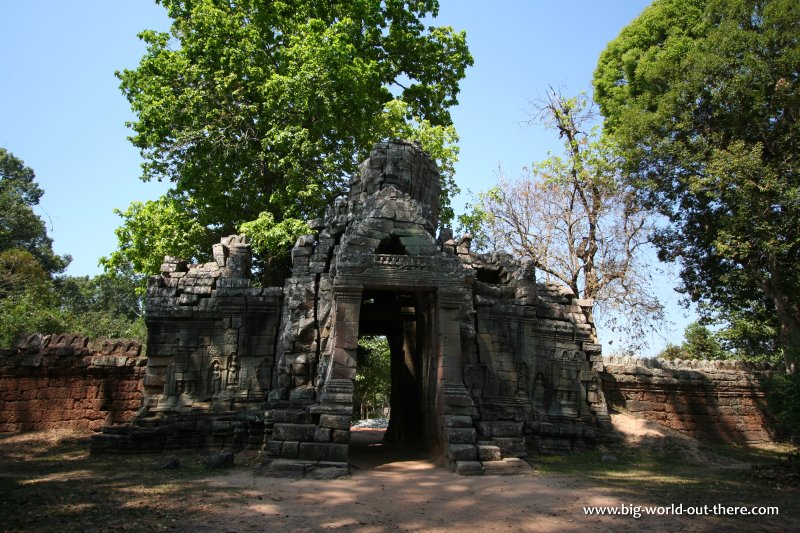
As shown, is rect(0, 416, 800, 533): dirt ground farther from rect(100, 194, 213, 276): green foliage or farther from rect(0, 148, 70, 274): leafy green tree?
rect(0, 148, 70, 274): leafy green tree

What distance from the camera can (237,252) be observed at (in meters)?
13.5

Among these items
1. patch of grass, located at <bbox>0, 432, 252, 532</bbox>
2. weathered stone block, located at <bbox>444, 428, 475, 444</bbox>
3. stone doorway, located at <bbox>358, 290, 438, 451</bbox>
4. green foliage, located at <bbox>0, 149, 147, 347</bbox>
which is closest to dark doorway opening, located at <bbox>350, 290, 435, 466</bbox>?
stone doorway, located at <bbox>358, 290, 438, 451</bbox>

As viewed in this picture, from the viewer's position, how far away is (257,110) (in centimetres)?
1786

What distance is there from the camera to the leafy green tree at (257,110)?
1691 cm

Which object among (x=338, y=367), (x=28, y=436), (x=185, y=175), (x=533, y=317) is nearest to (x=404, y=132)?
(x=185, y=175)

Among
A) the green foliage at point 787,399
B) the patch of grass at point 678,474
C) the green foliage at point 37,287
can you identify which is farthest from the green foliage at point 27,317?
the green foliage at point 787,399

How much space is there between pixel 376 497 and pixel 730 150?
14.3 meters

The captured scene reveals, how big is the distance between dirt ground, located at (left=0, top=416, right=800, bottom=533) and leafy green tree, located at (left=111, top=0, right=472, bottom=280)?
8753 millimetres

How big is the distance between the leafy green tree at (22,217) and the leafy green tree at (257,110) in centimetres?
1360

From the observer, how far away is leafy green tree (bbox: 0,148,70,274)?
99.7 feet

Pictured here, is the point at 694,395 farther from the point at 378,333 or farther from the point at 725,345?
the point at 725,345

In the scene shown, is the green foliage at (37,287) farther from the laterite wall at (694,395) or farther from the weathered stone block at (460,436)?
the laterite wall at (694,395)

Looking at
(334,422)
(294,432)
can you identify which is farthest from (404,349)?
(294,432)

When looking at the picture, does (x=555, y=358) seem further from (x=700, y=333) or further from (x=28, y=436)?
(x=700, y=333)
